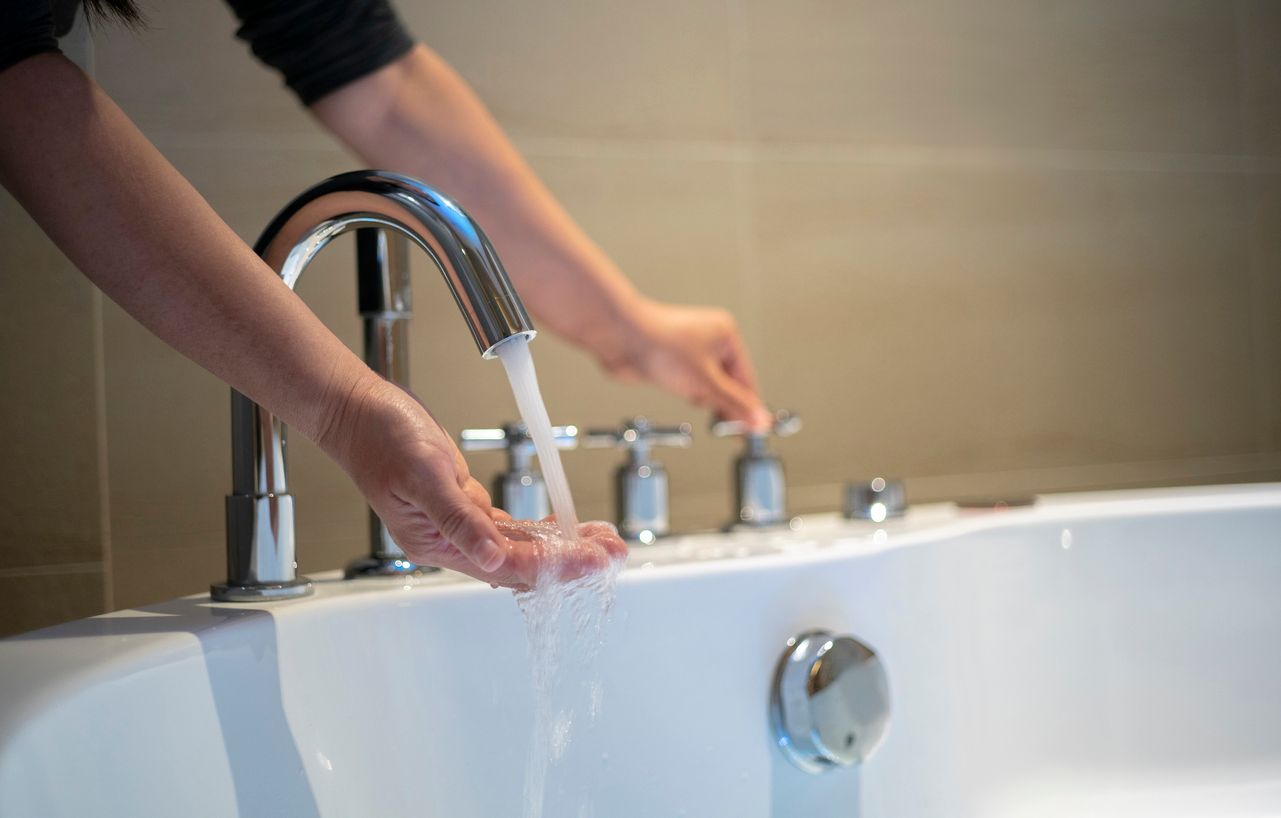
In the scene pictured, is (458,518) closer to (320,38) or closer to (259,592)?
(259,592)

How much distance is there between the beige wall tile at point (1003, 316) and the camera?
1.13 m

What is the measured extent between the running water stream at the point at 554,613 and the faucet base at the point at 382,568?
0.43 feet

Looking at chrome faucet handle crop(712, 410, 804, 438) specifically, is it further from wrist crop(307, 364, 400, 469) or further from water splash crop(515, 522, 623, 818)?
wrist crop(307, 364, 400, 469)

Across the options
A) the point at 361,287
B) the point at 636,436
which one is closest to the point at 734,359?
the point at 636,436

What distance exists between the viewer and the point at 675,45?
1.07 meters

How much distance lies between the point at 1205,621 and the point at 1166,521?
93 millimetres

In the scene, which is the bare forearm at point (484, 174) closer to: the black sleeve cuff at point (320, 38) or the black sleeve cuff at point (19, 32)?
the black sleeve cuff at point (320, 38)

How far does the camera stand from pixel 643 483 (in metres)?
0.91

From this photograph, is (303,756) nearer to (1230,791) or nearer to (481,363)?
(481,363)

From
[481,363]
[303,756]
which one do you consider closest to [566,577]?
[303,756]

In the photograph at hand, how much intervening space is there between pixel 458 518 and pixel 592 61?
0.66 meters

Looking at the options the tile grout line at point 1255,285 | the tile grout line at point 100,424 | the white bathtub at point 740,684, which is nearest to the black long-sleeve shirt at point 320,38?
the tile grout line at point 100,424

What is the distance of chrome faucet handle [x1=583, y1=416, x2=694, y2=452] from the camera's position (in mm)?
894

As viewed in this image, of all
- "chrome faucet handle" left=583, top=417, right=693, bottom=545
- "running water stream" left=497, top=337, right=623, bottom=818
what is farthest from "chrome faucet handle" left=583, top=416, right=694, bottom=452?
"running water stream" left=497, top=337, right=623, bottom=818
